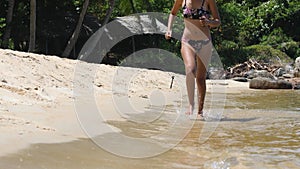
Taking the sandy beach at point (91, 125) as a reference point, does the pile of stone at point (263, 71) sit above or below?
below

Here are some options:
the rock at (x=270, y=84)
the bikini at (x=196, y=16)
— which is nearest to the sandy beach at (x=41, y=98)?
the bikini at (x=196, y=16)

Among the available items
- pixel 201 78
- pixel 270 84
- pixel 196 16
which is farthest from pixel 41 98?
pixel 270 84

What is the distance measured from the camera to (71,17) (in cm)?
1894

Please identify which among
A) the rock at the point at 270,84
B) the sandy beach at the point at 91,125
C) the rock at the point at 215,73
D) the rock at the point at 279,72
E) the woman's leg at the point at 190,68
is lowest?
the rock at the point at 279,72

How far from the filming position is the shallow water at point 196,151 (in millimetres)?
2531

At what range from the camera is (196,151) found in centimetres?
313

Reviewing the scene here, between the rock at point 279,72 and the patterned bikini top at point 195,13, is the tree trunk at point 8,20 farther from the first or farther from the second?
the patterned bikini top at point 195,13

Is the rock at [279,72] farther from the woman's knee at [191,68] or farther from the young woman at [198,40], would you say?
the woman's knee at [191,68]

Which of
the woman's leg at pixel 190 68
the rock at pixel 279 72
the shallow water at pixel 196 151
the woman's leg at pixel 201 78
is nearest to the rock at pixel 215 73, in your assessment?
the rock at pixel 279 72

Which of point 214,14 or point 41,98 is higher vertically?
point 214,14

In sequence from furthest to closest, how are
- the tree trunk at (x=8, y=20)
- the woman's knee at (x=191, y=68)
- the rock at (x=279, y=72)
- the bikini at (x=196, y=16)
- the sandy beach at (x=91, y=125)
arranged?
the rock at (x=279, y=72) → the tree trunk at (x=8, y=20) → the bikini at (x=196, y=16) → the woman's knee at (x=191, y=68) → the sandy beach at (x=91, y=125)

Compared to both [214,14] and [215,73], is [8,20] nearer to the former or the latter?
[215,73]

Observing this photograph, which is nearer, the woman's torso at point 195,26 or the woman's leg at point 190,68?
the woman's leg at point 190,68

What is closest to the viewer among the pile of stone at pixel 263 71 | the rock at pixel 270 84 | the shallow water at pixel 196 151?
the shallow water at pixel 196 151
